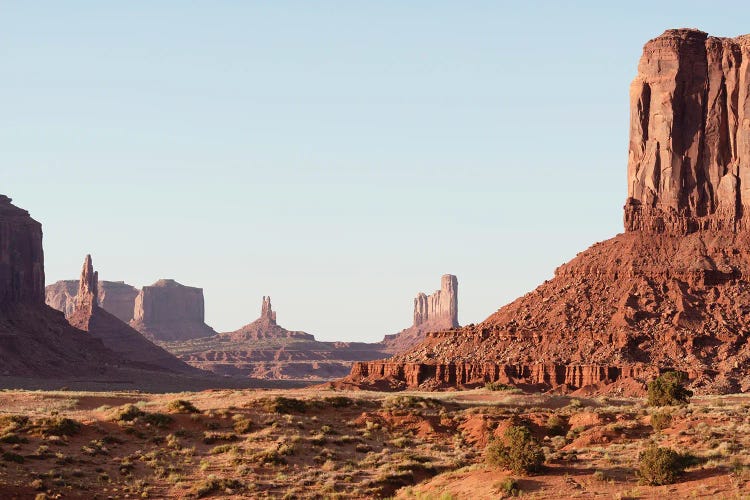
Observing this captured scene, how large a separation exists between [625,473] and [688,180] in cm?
8066

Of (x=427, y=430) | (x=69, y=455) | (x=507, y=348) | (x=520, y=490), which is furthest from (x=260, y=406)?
(x=507, y=348)

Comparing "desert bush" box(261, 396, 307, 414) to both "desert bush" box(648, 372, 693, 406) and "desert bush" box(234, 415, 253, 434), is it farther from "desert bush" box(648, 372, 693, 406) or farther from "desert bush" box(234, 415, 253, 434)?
"desert bush" box(648, 372, 693, 406)

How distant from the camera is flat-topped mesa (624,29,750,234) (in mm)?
128250

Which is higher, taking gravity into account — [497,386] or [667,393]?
[497,386]

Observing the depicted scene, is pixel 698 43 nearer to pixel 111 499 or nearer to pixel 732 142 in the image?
pixel 732 142

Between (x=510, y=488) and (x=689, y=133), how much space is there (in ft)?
279

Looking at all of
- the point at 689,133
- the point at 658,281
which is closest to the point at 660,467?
the point at 658,281

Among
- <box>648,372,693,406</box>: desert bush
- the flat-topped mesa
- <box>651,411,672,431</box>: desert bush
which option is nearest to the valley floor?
<box>651,411,672,431</box>: desert bush

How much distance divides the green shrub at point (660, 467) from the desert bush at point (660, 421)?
13376 mm

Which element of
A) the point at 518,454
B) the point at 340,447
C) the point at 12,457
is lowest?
the point at 12,457

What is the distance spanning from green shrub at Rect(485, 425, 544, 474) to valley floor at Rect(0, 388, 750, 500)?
0.40m

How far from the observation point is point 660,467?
162 ft

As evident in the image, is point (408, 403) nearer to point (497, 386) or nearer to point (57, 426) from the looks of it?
point (57, 426)

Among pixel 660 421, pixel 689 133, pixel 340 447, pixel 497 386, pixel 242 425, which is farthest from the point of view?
pixel 689 133
